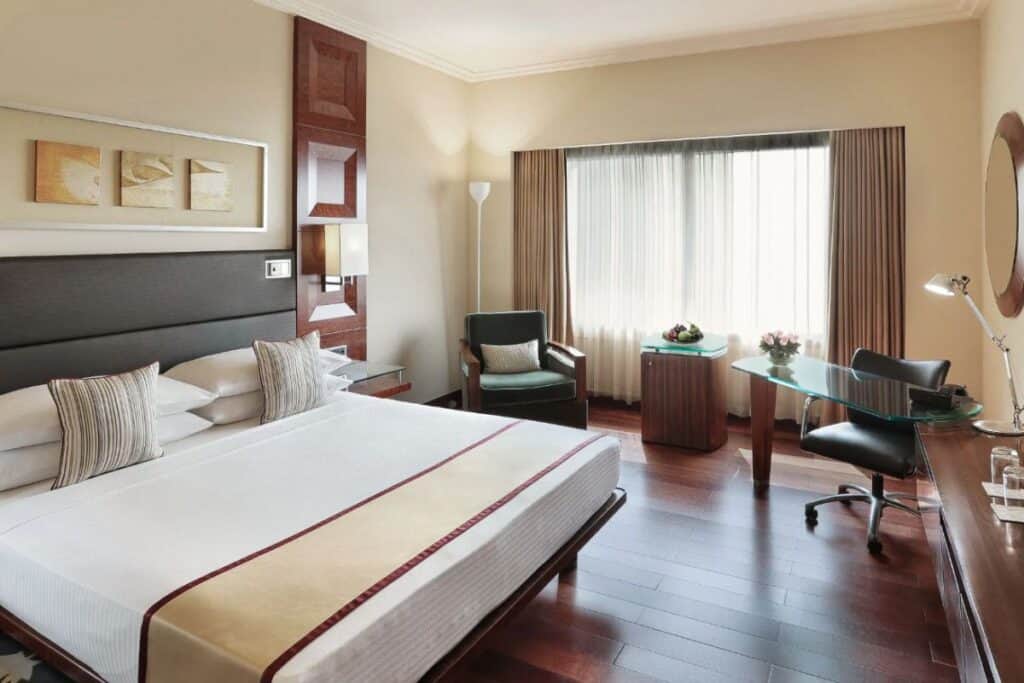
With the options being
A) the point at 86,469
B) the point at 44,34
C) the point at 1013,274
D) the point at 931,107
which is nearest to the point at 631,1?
the point at 931,107

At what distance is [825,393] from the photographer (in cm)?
295

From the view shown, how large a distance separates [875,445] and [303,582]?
97.5 inches

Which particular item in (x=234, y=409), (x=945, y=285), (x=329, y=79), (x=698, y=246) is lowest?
(x=234, y=409)

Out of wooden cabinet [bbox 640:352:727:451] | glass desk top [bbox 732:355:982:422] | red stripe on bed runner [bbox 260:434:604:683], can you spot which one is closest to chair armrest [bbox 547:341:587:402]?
wooden cabinet [bbox 640:352:727:451]

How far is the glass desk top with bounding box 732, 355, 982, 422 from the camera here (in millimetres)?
2682

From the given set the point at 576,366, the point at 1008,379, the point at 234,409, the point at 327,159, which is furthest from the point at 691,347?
the point at 234,409

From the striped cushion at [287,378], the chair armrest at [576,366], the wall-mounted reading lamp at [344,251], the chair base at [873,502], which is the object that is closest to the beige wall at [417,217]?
the wall-mounted reading lamp at [344,251]

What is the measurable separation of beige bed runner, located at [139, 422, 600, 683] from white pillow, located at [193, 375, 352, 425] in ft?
3.56

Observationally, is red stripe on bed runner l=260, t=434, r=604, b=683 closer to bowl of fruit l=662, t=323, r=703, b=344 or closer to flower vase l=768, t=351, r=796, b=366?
flower vase l=768, t=351, r=796, b=366

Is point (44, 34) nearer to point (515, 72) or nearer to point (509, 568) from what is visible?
point (509, 568)

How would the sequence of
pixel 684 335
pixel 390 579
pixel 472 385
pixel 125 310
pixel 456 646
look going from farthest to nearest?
pixel 684 335 → pixel 472 385 → pixel 125 310 → pixel 456 646 → pixel 390 579

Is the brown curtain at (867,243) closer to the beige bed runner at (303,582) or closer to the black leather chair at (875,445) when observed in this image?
the black leather chair at (875,445)

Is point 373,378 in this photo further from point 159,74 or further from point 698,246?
point 698,246

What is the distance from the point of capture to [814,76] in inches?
168
